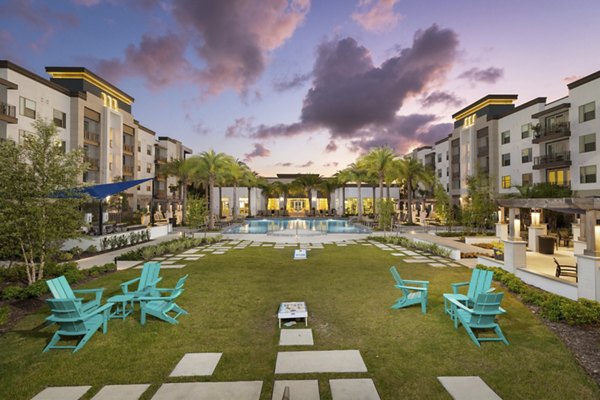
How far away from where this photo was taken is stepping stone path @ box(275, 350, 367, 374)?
485 centimetres

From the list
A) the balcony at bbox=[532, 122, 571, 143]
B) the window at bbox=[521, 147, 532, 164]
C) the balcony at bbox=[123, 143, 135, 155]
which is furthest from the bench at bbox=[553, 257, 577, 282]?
the balcony at bbox=[123, 143, 135, 155]

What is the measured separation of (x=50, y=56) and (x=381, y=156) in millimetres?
37736

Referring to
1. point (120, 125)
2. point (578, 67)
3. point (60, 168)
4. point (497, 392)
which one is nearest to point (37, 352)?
point (60, 168)

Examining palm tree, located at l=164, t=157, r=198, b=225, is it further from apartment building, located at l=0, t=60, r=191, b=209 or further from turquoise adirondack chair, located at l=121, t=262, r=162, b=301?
turquoise adirondack chair, located at l=121, t=262, r=162, b=301

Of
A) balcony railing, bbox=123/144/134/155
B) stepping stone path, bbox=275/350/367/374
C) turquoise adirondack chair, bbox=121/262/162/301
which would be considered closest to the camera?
stepping stone path, bbox=275/350/367/374

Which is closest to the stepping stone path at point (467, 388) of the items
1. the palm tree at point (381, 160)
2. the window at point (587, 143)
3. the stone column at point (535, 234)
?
the stone column at point (535, 234)

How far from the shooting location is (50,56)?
3331cm

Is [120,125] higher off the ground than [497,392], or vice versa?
[120,125]

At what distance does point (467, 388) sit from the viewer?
4.35m

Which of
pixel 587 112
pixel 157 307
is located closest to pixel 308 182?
pixel 587 112

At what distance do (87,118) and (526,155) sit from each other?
45.1 metres

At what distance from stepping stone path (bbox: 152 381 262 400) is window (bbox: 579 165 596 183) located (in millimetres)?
31085

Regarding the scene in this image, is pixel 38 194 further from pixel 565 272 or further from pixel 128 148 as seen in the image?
pixel 128 148

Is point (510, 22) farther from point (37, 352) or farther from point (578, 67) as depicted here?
point (37, 352)
